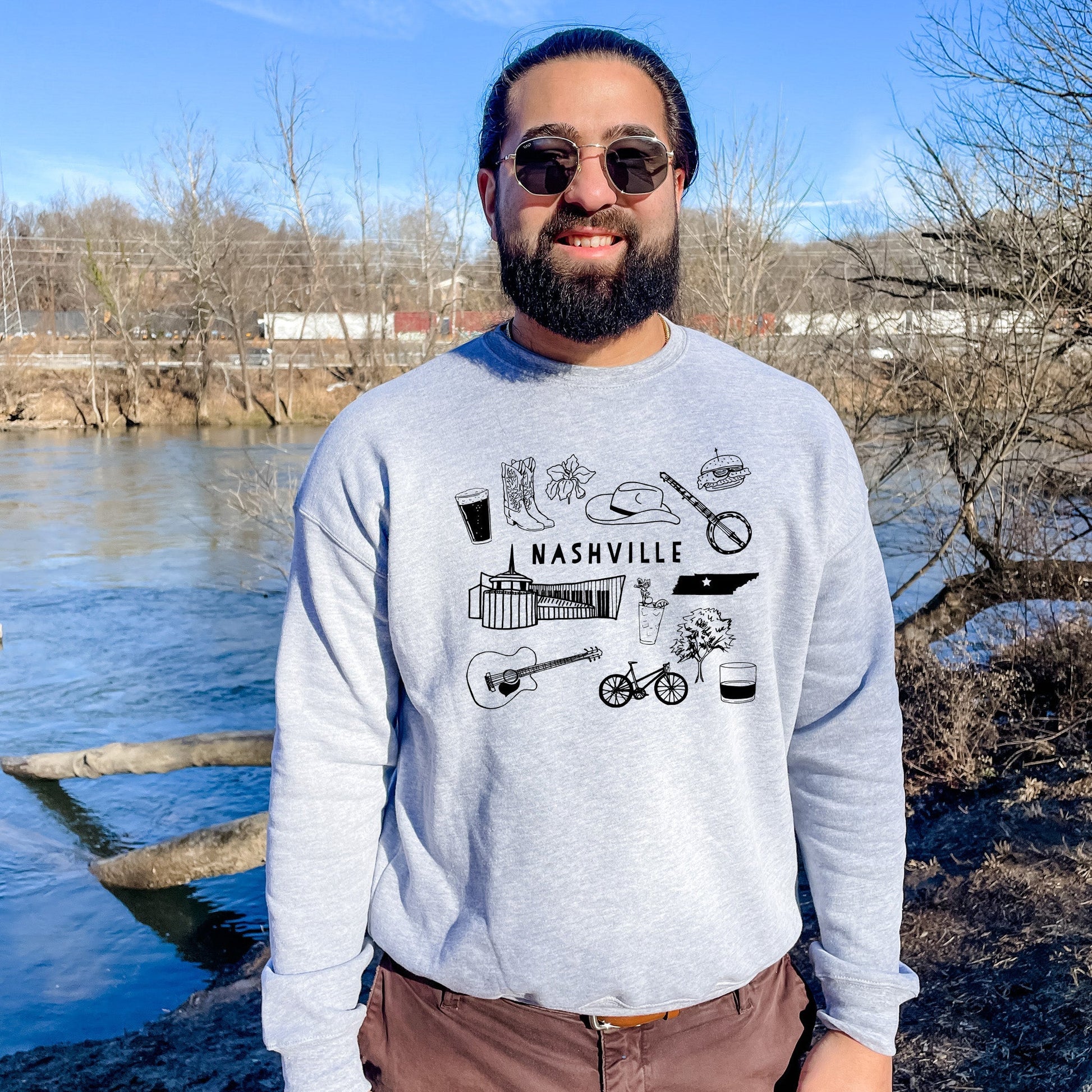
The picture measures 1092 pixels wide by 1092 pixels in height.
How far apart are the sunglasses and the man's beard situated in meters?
0.04

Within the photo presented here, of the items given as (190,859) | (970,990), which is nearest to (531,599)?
(970,990)

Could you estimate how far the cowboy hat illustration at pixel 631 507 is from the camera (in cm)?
143

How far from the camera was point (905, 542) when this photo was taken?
1309cm

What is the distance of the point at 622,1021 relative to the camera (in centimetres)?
143

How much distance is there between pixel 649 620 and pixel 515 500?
0.82 ft

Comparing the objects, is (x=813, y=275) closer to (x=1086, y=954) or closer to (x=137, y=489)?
(x=1086, y=954)

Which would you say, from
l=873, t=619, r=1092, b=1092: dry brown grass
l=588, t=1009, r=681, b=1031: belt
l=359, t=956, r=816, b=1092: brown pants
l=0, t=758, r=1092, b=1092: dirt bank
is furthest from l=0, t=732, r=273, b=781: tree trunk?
l=588, t=1009, r=681, b=1031: belt

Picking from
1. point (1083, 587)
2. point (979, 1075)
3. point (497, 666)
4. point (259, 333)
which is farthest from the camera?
point (259, 333)

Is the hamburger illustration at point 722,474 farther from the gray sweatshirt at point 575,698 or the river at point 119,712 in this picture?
the river at point 119,712

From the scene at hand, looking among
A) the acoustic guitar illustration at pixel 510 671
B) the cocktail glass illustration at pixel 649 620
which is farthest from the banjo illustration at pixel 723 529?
the acoustic guitar illustration at pixel 510 671

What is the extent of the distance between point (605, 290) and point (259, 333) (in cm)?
4806

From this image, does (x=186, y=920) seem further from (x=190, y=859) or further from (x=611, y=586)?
(x=611, y=586)

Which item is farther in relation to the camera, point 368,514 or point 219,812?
point 219,812

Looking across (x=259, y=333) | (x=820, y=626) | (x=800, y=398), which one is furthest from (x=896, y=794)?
(x=259, y=333)
